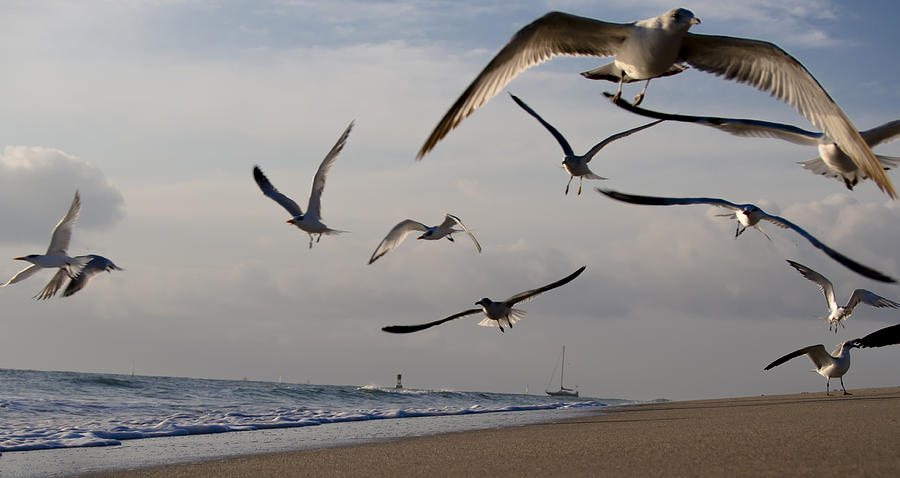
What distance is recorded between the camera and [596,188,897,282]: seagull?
6602 millimetres

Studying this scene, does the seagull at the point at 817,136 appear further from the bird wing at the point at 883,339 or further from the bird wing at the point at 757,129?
the bird wing at the point at 883,339

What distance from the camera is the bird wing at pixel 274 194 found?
16237mm

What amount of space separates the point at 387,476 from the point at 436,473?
37cm

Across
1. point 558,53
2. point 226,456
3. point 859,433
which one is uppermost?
point 558,53

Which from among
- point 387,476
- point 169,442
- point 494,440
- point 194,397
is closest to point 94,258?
point 194,397

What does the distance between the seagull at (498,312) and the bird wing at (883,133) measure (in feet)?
12.8

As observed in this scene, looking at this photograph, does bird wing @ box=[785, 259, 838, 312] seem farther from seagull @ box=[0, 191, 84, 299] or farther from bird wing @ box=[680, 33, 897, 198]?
seagull @ box=[0, 191, 84, 299]

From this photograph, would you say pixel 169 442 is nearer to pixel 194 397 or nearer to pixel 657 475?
pixel 657 475

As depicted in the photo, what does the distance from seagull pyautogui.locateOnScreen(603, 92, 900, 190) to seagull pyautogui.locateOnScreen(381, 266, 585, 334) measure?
10.7 feet

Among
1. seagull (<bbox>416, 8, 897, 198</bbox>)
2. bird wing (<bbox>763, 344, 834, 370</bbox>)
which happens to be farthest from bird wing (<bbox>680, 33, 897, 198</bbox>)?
bird wing (<bbox>763, 344, 834, 370</bbox>)

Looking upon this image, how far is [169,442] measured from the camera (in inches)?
396

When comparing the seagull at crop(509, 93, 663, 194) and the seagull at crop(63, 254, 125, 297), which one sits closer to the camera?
the seagull at crop(509, 93, 663, 194)

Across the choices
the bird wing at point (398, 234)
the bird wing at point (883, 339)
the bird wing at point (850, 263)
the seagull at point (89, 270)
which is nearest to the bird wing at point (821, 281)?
the bird wing at point (398, 234)

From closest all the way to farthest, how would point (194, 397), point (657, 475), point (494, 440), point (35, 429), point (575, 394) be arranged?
point (657, 475)
point (494, 440)
point (35, 429)
point (194, 397)
point (575, 394)
